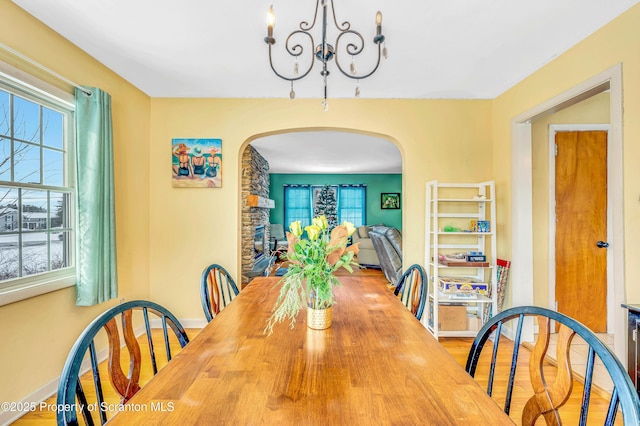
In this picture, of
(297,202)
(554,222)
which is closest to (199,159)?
(554,222)

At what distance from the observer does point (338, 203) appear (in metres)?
9.06

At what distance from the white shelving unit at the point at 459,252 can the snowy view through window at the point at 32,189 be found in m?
3.04

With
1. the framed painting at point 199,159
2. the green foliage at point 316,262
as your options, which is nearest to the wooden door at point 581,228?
the green foliage at point 316,262

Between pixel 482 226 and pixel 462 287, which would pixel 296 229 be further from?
pixel 482 226

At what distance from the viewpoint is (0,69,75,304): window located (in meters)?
1.82

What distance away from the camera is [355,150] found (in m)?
5.86

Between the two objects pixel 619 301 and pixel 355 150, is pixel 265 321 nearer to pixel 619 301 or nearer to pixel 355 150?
pixel 619 301

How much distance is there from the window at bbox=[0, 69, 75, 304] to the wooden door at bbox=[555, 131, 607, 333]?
422 cm

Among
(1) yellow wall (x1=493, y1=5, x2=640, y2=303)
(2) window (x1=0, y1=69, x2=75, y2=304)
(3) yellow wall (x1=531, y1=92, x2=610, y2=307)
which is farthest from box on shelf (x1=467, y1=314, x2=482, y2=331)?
(2) window (x1=0, y1=69, x2=75, y2=304)

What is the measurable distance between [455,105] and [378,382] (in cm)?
309

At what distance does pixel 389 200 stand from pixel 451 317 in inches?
251

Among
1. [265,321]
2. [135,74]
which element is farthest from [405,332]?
[135,74]

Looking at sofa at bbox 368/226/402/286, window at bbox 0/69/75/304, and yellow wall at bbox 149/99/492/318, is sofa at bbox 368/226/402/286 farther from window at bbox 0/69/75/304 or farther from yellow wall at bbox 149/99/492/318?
window at bbox 0/69/75/304

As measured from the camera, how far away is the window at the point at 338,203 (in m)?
9.03
